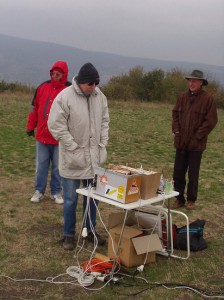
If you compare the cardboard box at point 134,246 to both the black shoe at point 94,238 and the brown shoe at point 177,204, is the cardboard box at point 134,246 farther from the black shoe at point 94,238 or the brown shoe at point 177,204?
the brown shoe at point 177,204

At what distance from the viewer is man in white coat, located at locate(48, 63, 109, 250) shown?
429 centimetres

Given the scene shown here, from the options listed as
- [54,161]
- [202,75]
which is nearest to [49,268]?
[54,161]

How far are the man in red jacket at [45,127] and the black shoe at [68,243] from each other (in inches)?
59.4

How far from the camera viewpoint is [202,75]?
19.5ft

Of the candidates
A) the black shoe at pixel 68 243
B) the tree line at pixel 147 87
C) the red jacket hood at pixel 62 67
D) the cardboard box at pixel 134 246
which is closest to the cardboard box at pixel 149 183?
the cardboard box at pixel 134 246

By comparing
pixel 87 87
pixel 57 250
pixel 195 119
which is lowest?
pixel 57 250

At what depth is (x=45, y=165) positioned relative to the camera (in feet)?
19.9

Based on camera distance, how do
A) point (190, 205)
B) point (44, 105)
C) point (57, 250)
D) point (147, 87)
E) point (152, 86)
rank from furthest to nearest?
point (147, 87)
point (152, 86)
point (190, 205)
point (44, 105)
point (57, 250)

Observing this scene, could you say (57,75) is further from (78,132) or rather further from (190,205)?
(190,205)

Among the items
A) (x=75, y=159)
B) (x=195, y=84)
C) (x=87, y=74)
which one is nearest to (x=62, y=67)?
(x=87, y=74)

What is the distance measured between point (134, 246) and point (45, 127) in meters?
2.40

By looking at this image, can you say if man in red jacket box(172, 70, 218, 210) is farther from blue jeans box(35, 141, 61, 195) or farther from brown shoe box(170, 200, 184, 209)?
blue jeans box(35, 141, 61, 195)

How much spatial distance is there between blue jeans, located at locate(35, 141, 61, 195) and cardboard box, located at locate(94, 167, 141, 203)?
6.67 ft

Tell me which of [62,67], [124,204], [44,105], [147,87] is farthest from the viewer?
[147,87]
